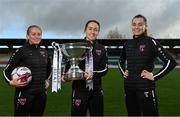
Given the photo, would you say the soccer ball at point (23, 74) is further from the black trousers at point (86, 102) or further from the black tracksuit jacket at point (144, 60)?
the black tracksuit jacket at point (144, 60)

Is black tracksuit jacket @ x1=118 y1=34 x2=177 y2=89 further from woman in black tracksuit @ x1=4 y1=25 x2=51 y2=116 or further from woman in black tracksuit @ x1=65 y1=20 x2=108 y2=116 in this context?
woman in black tracksuit @ x1=4 y1=25 x2=51 y2=116

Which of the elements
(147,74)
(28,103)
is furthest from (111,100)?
(147,74)

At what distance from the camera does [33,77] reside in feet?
17.7

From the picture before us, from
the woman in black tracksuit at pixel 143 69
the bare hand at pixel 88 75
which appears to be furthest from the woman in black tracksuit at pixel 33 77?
the woman in black tracksuit at pixel 143 69

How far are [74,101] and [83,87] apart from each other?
0.66ft

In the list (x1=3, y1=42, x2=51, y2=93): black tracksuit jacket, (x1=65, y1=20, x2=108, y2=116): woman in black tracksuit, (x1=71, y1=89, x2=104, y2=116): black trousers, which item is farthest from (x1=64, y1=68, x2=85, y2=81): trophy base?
(x1=3, y1=42, x2=51, y2=93): black tracksuit jacket

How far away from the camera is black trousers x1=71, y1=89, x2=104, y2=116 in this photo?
5250 mm

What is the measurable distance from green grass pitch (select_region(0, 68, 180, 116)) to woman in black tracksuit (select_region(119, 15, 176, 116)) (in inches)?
143

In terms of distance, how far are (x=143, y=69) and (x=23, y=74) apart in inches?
57.4

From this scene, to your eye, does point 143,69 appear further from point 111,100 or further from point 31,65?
point 111,100

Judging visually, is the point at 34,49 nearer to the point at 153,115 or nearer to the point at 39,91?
the point at 39,91

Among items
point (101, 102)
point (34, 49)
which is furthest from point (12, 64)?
point (101, 102)

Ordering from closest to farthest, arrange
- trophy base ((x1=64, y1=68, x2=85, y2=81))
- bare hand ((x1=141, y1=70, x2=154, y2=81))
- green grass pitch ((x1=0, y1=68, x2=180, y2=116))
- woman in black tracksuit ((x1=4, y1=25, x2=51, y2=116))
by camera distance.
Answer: trophy base ((x1=64, y1=68, x2=85, y2=81))
bare hand ((x1=141, y1=70, x2=154, y2=81))
woman in black tracksuit ((x1=4, y1=25, x2=51, y2=116))
green grass pitch ((x1=0, y1=68, x2=180, y2=116))

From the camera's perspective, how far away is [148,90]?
5215 mm
